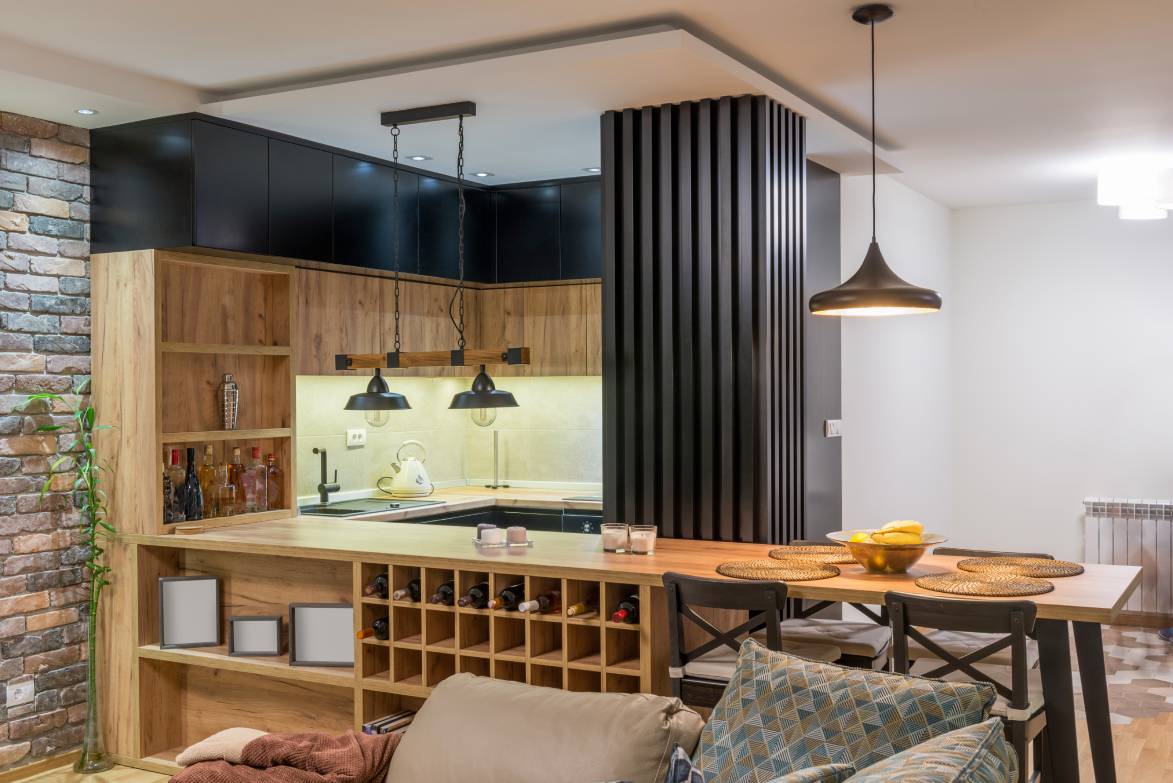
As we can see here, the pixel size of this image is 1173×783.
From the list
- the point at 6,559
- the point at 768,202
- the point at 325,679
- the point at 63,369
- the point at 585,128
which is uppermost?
the point at 585,128

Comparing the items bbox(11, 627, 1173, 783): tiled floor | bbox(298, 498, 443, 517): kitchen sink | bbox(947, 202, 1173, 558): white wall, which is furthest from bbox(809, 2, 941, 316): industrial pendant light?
bbox(947, 202, 1173, 558): white wall

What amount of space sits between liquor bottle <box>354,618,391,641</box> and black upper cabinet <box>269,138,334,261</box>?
1666 mm

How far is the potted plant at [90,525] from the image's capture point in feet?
15.0

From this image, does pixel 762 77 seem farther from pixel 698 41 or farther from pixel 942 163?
pixel 942 163

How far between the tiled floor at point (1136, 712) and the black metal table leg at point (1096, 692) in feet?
2.85

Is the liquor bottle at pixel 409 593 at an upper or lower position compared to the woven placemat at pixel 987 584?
lower

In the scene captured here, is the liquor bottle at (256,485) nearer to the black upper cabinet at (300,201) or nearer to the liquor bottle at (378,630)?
the black upper cabinet at (300,201)

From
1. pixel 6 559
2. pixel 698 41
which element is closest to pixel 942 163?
pixel 698 41

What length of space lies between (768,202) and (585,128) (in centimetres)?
92

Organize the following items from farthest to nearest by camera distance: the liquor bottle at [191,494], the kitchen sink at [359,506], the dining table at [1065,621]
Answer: the kitchen sink at [359,506], the liquor bottle at [191,494], the dining table at [1065,621]

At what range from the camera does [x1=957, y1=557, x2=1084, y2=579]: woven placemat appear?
3443 millimetres

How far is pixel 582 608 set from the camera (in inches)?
144

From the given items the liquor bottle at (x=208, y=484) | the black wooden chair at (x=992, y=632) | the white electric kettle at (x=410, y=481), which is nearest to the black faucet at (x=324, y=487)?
the white electric kettle at (x=410, y=481)

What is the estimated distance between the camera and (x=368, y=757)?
2.61 meters
